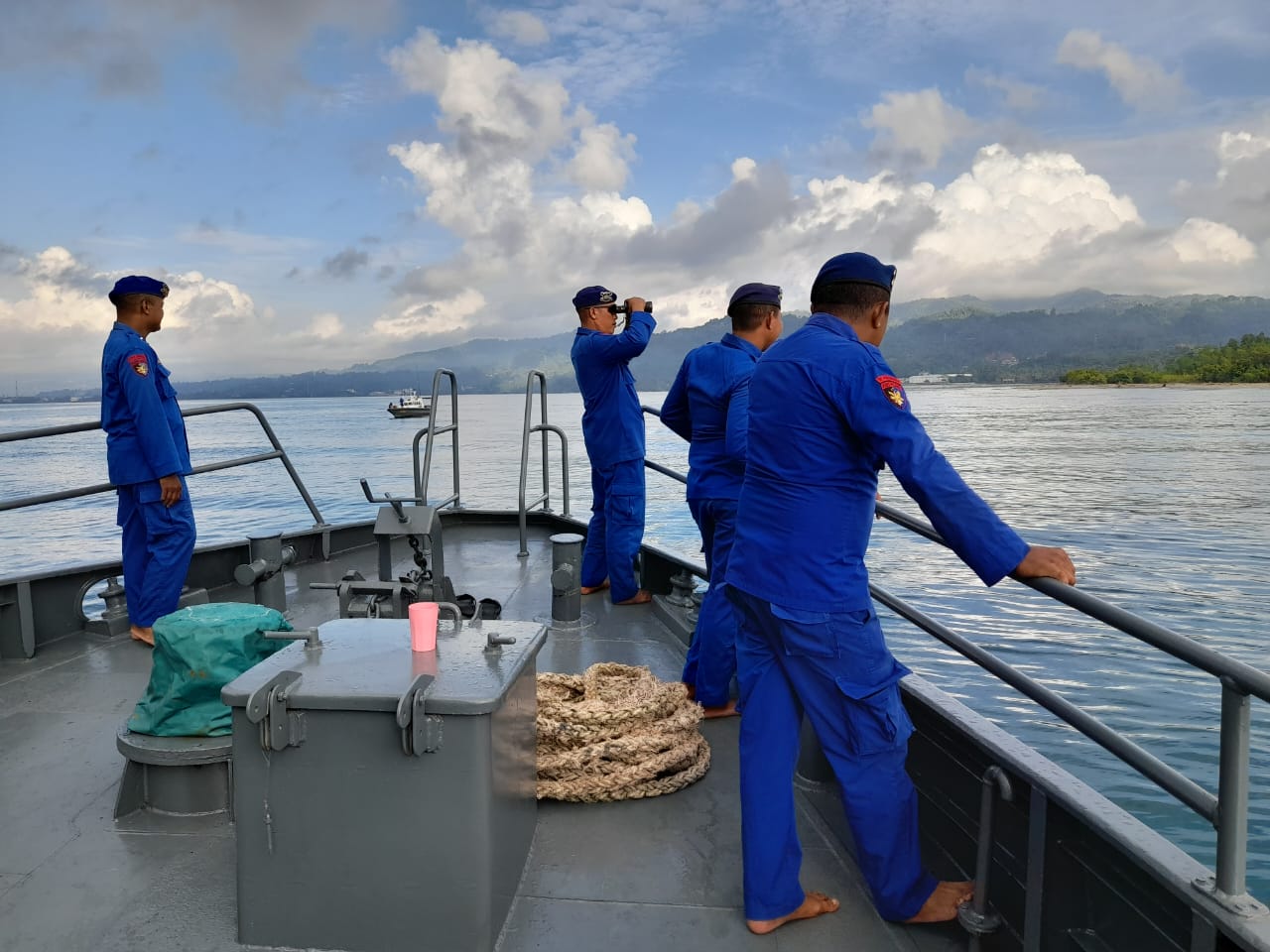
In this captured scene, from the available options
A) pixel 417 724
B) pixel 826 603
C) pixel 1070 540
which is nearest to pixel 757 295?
pixel 826 603

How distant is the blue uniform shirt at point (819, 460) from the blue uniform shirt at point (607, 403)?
8.52 ft

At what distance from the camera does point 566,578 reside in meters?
4.50

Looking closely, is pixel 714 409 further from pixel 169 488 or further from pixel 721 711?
pixel 169 488

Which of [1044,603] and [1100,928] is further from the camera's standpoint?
[1044,603]

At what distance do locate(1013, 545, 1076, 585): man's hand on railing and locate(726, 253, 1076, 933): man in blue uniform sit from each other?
0.47 feet

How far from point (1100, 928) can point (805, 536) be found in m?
0.92

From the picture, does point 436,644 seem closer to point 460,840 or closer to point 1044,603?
point 460,840

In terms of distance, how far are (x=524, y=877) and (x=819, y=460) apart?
1.32 metres

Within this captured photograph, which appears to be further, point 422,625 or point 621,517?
point 621,517

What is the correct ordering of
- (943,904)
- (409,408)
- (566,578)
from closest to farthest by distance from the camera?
(943,904) < (566,578) < (409,408)

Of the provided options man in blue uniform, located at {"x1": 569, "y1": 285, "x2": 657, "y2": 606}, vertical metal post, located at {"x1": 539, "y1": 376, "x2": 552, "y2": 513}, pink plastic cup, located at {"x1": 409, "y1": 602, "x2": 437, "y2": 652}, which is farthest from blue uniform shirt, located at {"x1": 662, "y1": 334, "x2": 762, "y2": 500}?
vertical metal post, located at {"x1": 539, "y1": 376, "x2": 552, "y2": 513}

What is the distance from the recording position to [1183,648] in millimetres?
1435

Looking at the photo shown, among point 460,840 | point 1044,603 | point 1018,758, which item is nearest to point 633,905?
point 460,840

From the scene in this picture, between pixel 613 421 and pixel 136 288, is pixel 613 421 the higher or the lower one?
the lower one
